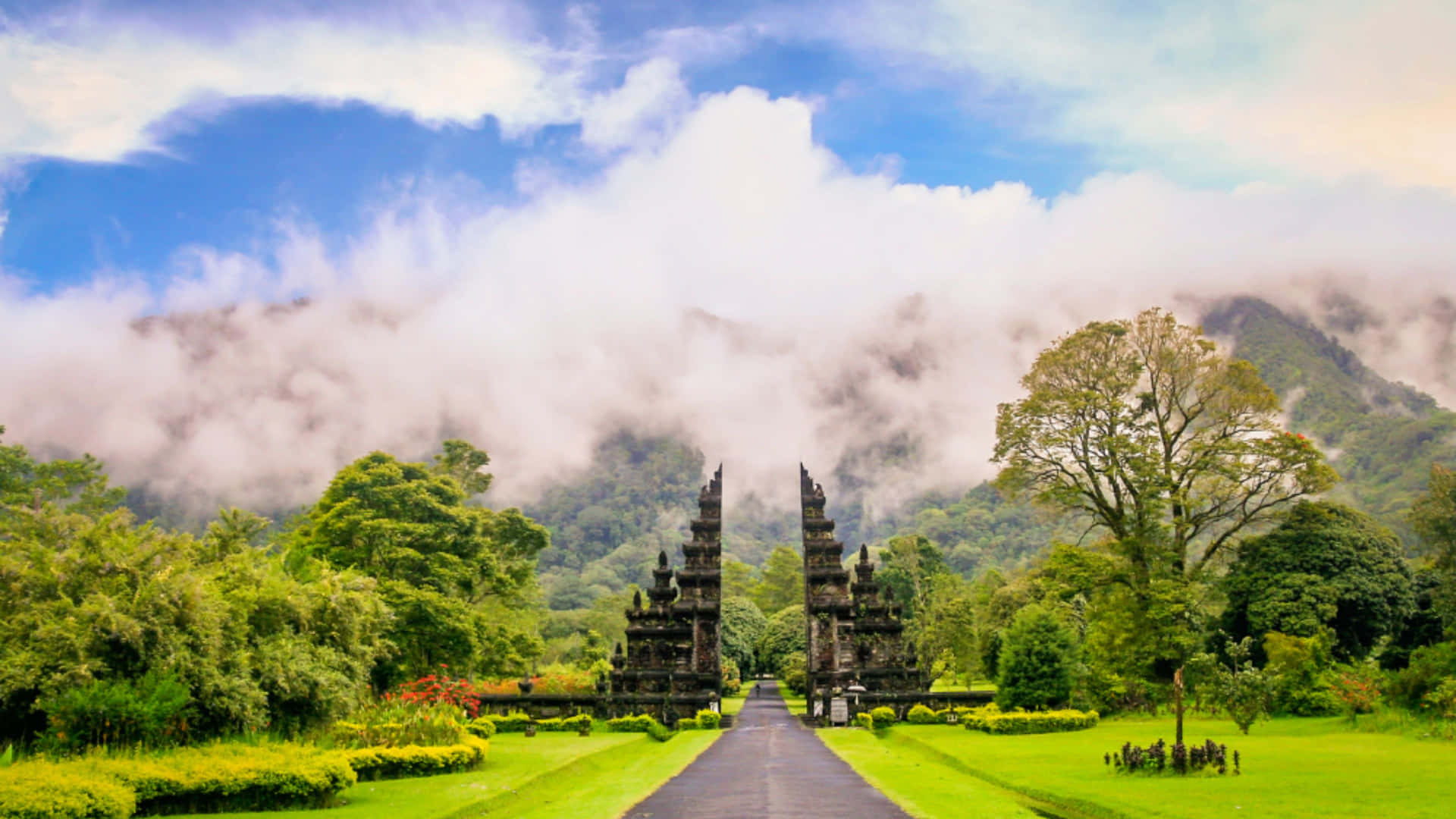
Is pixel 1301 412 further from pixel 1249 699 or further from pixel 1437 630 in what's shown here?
pixel 1249 699

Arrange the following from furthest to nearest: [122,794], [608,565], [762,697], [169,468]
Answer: [608,565] → [169,468] → [762,697] → [122,794]

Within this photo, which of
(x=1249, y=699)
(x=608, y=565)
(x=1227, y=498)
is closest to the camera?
(x=1249, y=699)

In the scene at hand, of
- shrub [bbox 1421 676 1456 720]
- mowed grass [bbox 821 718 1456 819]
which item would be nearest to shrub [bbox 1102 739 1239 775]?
mowed grass [bbox 821 718 1456 819]

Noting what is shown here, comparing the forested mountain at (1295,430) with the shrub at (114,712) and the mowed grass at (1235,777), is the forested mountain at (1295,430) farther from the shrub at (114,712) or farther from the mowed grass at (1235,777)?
the shrub at (114,712)

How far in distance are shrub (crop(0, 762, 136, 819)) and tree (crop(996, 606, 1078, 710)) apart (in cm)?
2879

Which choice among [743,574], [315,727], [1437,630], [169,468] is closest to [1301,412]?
[743,574]

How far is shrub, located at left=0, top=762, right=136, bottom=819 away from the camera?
1223 cm

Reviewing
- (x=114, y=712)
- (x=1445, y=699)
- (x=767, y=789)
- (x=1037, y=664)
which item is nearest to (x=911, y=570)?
(x=1037, y=664)

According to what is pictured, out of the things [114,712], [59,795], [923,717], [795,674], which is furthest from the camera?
[795,674]

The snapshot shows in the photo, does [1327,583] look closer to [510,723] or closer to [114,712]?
[510,723]

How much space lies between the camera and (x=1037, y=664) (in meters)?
34.4

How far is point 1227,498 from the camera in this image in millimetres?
38438

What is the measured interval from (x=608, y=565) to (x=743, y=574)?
161ft

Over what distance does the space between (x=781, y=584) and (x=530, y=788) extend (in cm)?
9354
